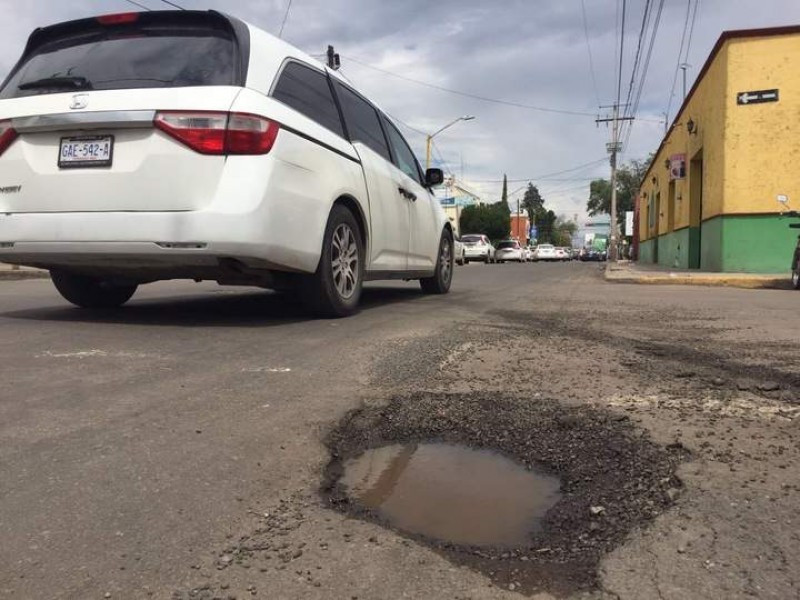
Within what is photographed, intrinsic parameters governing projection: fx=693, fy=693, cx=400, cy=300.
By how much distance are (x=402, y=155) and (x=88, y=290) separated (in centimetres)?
334

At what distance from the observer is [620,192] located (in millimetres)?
96500

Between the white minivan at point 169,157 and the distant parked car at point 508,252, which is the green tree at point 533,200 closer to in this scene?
the distant parked car at point 508,252

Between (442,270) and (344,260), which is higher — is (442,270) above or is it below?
below

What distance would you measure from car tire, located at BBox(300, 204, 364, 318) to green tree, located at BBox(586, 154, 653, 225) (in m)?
79.8

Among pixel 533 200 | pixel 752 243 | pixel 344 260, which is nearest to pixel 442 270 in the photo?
pixel 344 260

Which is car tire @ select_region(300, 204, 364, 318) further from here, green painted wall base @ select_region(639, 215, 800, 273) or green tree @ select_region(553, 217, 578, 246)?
green tree @ select_region(553, 217, 578, 246)

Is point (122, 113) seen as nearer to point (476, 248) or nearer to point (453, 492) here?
point (453, 492)

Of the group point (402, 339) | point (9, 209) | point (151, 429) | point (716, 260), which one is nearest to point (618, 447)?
point (151, 429)

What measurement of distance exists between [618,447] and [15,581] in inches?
74.3

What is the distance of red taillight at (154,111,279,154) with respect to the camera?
4293 millimetres

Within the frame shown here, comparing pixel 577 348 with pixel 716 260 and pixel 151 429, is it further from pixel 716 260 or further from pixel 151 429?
pixel 716 260

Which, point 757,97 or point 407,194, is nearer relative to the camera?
point 407,194

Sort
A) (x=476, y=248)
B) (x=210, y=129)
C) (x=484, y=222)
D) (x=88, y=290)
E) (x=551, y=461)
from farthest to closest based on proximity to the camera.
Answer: (x=484, y=222) < (x=476, y=248) < (x=88, y=290) < (x=210, y=129) < (x=551, y=461)

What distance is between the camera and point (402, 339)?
15.1 feet
